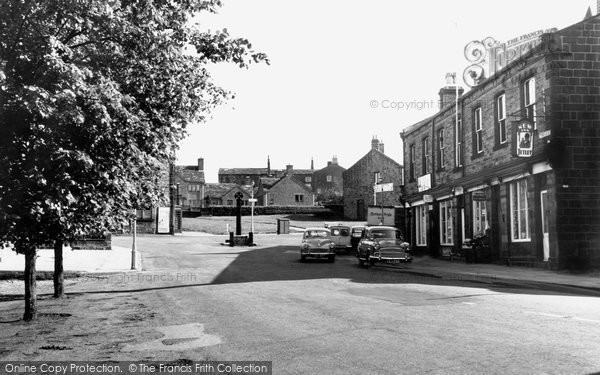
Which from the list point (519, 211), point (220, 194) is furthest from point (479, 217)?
point (220, 194)

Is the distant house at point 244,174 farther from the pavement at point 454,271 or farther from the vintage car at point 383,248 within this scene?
the vintage car at point 383,248

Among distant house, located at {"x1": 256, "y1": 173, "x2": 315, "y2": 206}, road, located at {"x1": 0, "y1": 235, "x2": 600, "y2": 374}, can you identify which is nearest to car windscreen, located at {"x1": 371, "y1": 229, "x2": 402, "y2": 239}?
road, located at {"x1": 0, "y1": 235, "x2": 600, "y2": 374}

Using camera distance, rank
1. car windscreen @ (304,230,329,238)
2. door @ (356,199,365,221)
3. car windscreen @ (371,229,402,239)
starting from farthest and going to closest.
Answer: door @ (356,199,365,221) < car windscreen @ (304,230,329,238) < car windscreen @ (371,229,402,239)

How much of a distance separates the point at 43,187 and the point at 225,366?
409 cm

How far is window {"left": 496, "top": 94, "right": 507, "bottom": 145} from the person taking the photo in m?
25.2

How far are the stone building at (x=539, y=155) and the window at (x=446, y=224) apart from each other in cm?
178

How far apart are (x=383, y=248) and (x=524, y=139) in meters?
7.07

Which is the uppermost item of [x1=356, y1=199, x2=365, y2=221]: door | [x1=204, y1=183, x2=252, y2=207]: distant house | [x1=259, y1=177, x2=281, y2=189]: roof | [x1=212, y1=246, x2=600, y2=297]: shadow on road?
[x1=259, y1=177, x2=281, y2=189]: roof

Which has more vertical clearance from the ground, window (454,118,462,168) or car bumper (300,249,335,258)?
window (454,118,462,168)

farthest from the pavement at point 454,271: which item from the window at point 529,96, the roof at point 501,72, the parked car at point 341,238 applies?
the parked car at point 341,238

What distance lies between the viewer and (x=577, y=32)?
21.2m

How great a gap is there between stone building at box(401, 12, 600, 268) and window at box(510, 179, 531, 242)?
4cm

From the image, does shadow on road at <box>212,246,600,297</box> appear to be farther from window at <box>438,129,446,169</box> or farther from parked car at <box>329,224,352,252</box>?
parked car at <box>329,224,352,252</box>

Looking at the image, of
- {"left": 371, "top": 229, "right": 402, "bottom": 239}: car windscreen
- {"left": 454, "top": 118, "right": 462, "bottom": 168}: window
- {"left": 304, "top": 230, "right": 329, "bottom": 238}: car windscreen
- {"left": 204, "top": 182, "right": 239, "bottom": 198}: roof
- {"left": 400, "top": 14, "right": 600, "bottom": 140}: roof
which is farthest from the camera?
{"left": 204, "top": 182, "right": 239, "bottom": 198}: roof
